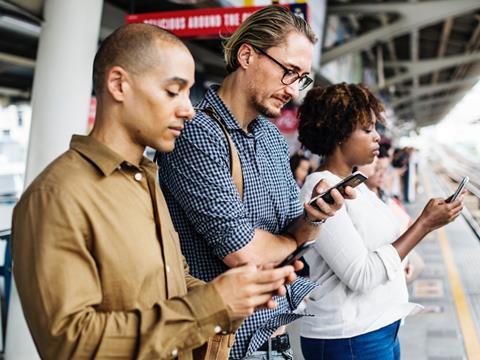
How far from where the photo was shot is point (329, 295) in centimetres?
202

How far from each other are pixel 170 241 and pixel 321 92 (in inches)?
48.6

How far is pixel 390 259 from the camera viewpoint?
6.31 feet

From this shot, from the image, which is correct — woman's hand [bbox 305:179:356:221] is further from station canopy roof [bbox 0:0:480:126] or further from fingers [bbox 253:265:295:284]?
station canopy roof [bbox 0:0:480:126]

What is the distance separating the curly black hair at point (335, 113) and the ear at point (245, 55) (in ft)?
2.04

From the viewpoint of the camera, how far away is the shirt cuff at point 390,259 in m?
1.92

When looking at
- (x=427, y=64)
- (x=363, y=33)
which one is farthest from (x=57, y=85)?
(x=427, y=64)

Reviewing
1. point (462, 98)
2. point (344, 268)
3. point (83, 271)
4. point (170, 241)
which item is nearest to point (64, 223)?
point (83, 271)

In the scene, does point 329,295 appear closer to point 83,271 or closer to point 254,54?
point 254,54

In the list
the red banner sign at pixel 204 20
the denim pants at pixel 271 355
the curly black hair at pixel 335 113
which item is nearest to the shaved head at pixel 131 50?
the denim pants at pixel 271 355

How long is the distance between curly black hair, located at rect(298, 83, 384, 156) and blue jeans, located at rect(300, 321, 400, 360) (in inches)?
29.6

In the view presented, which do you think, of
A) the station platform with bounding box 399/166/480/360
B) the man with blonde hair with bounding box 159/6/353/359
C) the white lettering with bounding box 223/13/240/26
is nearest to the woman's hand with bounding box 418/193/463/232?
the man with blonde hair with bounding box 159/6/353/359

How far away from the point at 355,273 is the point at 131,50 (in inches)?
44.3

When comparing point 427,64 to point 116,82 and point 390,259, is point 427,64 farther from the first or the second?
point 116,82

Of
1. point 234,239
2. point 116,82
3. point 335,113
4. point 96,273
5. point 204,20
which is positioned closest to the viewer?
point 96,273
